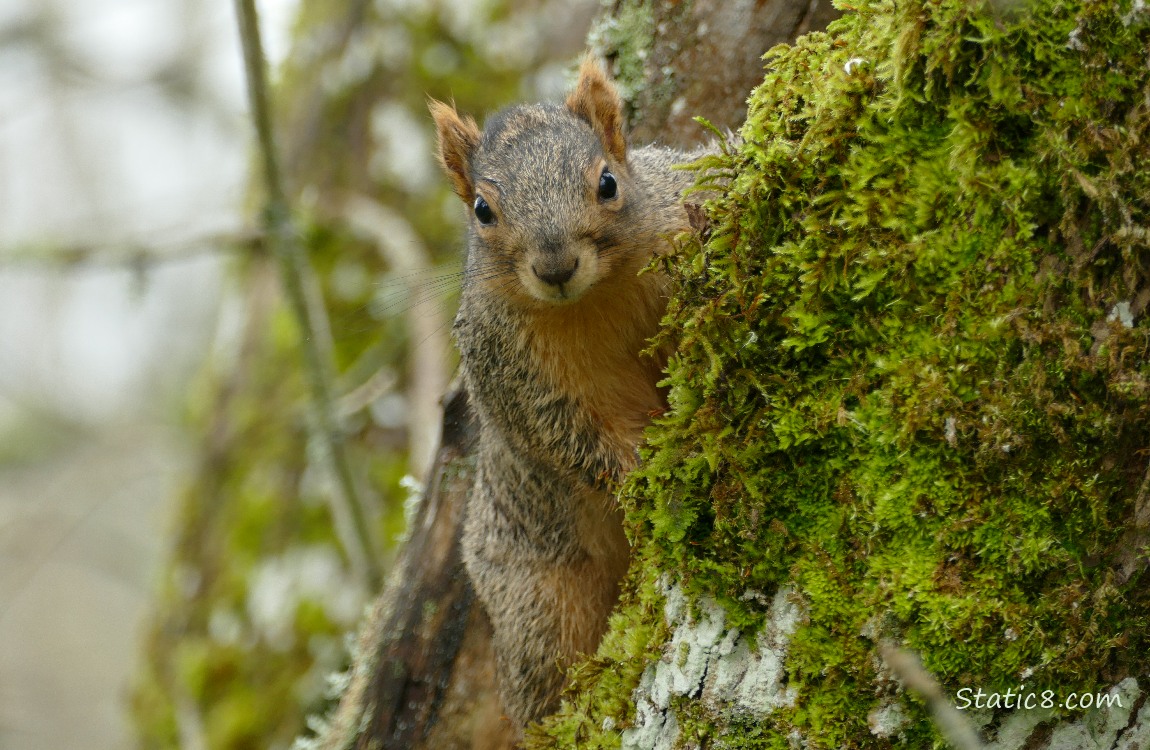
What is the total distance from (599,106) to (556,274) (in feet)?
2.81

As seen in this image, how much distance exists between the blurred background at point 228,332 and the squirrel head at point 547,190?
0.83 metres

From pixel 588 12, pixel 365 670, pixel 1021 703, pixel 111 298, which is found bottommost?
pixel 1021 703

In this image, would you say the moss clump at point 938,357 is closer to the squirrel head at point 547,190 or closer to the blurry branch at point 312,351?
the squirrel head at point 547,190

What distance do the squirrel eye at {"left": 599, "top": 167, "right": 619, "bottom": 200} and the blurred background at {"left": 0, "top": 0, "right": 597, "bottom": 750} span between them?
123cm

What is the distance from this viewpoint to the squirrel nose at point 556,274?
2881 mm

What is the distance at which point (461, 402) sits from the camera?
4012mm

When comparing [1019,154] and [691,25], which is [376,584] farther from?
[1019,154]

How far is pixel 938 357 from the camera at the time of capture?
189 centimetres

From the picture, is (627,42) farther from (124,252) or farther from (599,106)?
(124,252)

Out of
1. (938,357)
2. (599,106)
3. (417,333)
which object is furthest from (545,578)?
(417,333)

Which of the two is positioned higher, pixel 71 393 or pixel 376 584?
pixel 71 393

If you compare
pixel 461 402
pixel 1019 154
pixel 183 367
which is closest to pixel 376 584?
pixel 461 402

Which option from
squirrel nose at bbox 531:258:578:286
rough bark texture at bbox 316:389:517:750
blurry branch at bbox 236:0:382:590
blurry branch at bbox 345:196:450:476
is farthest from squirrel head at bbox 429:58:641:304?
blurry branch at bbox 345:196:450:476

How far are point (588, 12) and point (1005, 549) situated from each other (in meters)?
5.43
